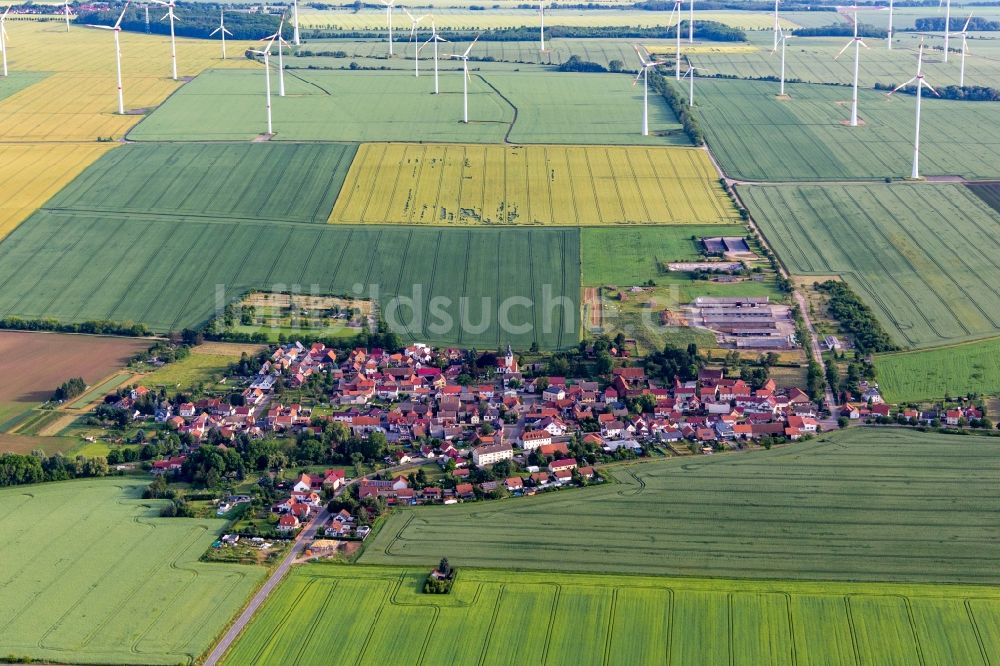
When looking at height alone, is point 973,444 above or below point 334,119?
below

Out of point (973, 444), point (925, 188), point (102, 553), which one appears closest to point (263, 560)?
point (102, 553)

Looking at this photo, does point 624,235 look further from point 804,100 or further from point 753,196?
point 804,100

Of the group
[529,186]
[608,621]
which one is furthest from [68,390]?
[529,186]

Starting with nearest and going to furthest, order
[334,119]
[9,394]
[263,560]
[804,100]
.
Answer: [263,560] → [9,394] → [334,119] → [804,100]

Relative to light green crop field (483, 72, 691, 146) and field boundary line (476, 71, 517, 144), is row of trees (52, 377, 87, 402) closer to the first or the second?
field boundary line (476, 71, 517, 144)

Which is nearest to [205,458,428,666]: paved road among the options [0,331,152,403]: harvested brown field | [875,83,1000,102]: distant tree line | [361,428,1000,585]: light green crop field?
[361,428,1000,585]: light green crop field

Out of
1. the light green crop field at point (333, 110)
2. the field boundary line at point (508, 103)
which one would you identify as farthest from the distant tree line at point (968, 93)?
the light green crop field at point (333, 110)

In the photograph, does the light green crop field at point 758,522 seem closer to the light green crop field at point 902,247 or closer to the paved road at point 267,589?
the paved road at point 267,589

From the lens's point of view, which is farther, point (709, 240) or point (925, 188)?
point (925, 188)
